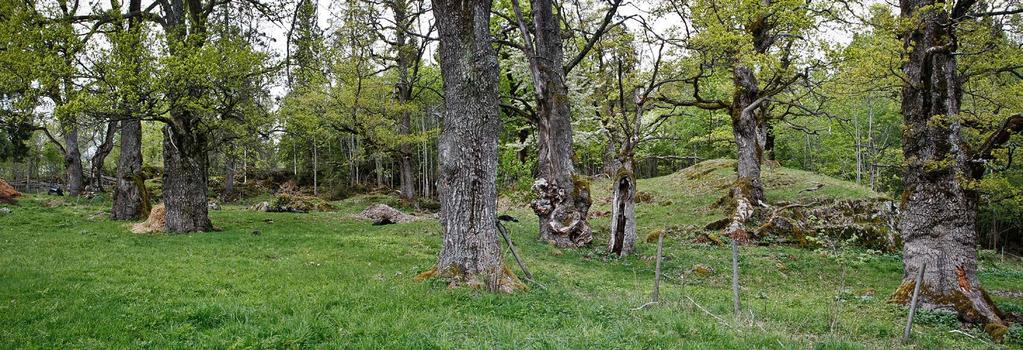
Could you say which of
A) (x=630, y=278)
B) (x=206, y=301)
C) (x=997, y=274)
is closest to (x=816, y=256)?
(x=997, y=274)

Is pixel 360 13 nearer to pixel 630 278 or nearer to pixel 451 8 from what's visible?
pixel 451 8

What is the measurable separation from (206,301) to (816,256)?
48.5 ft

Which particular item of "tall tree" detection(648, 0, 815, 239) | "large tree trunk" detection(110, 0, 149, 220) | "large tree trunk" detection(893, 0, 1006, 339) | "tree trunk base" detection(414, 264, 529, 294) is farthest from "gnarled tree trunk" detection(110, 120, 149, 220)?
"large tree trunk" detection(893, 0, 1006, 339)

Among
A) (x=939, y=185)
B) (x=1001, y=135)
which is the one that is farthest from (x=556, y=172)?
(x=1001, y=135)

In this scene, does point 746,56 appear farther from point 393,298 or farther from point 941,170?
point 393,298

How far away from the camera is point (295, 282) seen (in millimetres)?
8625

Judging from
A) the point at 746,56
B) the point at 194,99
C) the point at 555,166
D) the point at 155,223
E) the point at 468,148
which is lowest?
the point at 155,223

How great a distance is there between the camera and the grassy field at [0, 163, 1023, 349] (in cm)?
580

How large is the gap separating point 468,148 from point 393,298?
2.81 m

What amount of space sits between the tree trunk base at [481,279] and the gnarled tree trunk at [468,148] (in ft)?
0.07

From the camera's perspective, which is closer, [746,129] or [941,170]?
[941,170]

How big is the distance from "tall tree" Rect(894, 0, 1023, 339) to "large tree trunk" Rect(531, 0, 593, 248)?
7930 millimetres

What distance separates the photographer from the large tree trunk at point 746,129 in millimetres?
19672

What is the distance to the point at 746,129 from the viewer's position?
64.9 feet
